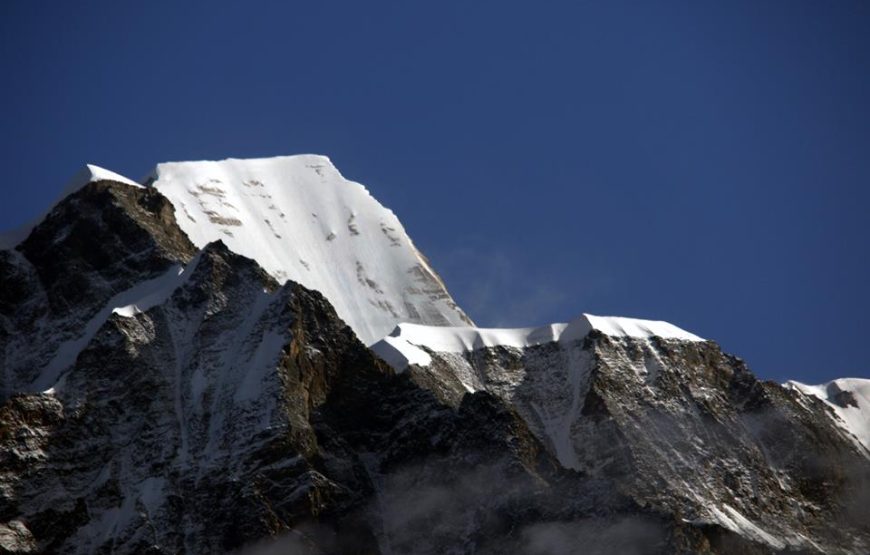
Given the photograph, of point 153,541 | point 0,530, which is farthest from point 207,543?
point 0,530

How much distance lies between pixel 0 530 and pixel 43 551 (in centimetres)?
396

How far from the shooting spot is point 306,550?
7844 inches

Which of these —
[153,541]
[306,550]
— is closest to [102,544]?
[153,541]

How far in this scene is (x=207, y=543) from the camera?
200m

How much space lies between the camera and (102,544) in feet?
653

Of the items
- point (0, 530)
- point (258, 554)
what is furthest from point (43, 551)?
point (258, 554)

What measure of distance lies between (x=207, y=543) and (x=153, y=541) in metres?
4.48

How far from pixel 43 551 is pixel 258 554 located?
1812cm

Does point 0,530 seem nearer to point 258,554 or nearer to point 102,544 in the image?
point 102,544

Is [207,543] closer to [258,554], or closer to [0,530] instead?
[258,554]

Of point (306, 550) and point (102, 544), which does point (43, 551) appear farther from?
point (306, 550)

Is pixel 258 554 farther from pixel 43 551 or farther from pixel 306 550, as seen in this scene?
pixel 43 551

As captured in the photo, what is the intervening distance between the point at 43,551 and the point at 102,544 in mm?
4930

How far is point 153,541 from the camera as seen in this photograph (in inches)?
7840
